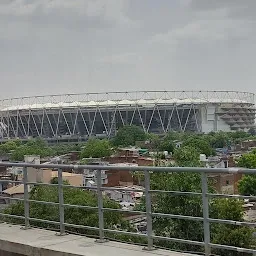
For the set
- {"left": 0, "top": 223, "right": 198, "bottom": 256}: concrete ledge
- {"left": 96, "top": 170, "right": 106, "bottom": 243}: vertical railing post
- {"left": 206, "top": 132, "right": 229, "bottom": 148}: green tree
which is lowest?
{"left": 206, "top": 132, "right": 229, "bottom": 148}: green tree

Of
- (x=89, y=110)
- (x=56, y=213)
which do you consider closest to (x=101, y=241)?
(x=56, y=213)

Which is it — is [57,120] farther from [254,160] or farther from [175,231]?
[175,231]

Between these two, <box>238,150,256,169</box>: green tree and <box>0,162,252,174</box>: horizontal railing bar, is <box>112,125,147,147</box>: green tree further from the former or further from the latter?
<box>0,162,252,174</box>: horizontal railing bar

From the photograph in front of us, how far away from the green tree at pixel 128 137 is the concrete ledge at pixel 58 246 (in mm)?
105138

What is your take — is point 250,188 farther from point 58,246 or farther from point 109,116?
point 109,116

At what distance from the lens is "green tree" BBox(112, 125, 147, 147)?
371 ft

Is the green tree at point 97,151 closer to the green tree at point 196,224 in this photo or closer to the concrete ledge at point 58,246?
the green tree at point 196,224

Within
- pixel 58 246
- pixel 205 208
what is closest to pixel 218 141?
pixel 58 246

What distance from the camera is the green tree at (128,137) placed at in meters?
113

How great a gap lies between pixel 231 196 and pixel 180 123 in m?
139

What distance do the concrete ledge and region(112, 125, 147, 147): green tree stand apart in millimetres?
105138

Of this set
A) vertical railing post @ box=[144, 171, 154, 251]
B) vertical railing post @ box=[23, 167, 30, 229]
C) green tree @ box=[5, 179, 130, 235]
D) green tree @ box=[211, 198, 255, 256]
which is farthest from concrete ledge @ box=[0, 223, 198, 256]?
green tree @ box=[211, 198, 255, 256]

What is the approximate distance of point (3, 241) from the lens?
595 cm

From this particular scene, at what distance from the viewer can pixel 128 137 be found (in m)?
115
